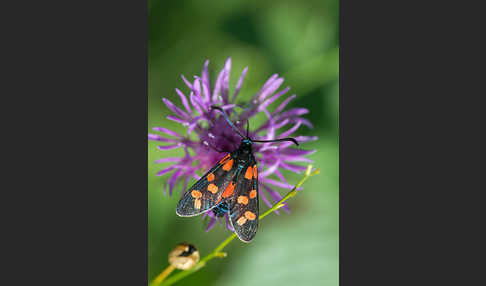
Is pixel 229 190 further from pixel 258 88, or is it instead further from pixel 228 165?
pixel 258 88

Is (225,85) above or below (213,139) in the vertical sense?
above

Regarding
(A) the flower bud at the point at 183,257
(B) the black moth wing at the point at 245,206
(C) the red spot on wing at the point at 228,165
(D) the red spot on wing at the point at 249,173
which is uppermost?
(C) the red spot on wing at the point at 228,165

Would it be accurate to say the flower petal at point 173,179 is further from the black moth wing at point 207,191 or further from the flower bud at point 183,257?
the flower bud at point 183,257

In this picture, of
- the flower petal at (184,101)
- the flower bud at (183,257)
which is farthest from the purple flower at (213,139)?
the flower bud at (183,257)

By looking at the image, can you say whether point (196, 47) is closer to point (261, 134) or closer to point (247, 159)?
point (261, 134)

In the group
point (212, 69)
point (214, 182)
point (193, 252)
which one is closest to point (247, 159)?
point (214, 182)

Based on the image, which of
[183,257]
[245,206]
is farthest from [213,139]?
[183,257]

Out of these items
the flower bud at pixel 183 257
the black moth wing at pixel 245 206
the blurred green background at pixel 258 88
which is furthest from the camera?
the blurred green background at pixel 258 88
